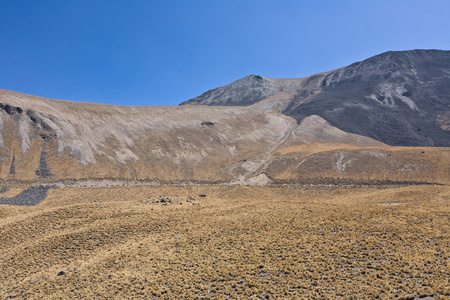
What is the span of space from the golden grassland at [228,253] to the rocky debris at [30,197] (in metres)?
17.5

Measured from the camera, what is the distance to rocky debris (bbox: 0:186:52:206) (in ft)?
116

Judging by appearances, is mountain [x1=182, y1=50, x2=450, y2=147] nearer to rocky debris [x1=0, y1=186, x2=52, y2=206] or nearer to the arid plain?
the arid plain

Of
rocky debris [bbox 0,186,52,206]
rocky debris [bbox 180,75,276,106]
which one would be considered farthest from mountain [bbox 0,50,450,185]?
rocky debris [bbox 180,75,276,106]

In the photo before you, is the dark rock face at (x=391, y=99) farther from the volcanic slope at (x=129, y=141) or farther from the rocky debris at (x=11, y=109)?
the rocky debris at (x=11, y=109)

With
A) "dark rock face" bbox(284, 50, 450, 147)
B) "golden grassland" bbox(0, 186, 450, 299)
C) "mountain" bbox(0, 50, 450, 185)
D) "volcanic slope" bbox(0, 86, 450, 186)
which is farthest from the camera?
"dark rock face" bbox(284, 50, 450, 147)

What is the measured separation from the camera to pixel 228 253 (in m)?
16.4

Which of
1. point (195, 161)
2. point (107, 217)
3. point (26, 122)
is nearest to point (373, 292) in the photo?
point (107, 217)

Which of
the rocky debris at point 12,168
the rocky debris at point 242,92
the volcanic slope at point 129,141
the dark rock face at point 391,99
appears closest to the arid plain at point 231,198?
the rocky debris at point 12,168

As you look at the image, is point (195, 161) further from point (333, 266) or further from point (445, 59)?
point (445, 59)

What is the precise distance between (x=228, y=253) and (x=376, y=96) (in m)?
123

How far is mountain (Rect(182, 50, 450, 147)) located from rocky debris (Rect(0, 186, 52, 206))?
9248cm

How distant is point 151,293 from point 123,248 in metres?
6.27

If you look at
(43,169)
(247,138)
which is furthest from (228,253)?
(247,138)

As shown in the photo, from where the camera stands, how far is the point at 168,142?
72625 millimetres
